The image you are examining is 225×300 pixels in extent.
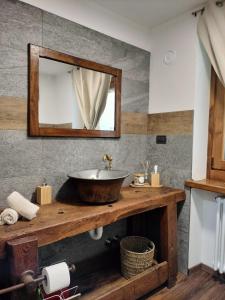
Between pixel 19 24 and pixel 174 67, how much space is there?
1.33 m

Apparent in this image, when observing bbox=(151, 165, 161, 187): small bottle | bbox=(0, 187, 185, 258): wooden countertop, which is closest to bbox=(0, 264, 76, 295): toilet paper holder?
bbox=(0, 187, 185, 258): wooden countertop

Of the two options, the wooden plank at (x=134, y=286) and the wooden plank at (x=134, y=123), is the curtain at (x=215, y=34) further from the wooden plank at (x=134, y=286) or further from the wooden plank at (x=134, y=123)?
the wooden plank at (x=134, y=286)

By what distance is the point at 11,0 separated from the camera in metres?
1.45

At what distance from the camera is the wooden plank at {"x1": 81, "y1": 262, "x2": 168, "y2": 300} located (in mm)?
1534

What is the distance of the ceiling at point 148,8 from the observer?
1.84 metres

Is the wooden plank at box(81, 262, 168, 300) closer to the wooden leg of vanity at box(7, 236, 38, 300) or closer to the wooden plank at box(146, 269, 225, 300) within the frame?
the wooden plank at box(146, 269, 225, 300)

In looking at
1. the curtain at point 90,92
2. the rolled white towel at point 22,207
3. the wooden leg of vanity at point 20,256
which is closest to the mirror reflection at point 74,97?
the curtain at point 90,92

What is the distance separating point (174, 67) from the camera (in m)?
2.10

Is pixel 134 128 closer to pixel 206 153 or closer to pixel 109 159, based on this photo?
pixel 109 159

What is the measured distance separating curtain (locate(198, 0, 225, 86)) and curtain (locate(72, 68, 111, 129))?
2.79 ft

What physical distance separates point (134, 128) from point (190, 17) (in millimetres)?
1070

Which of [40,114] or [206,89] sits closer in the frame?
[40,114]

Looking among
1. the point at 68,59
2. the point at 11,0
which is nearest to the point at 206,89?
the point at 68,59

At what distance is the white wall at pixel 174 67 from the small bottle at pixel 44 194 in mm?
1290
